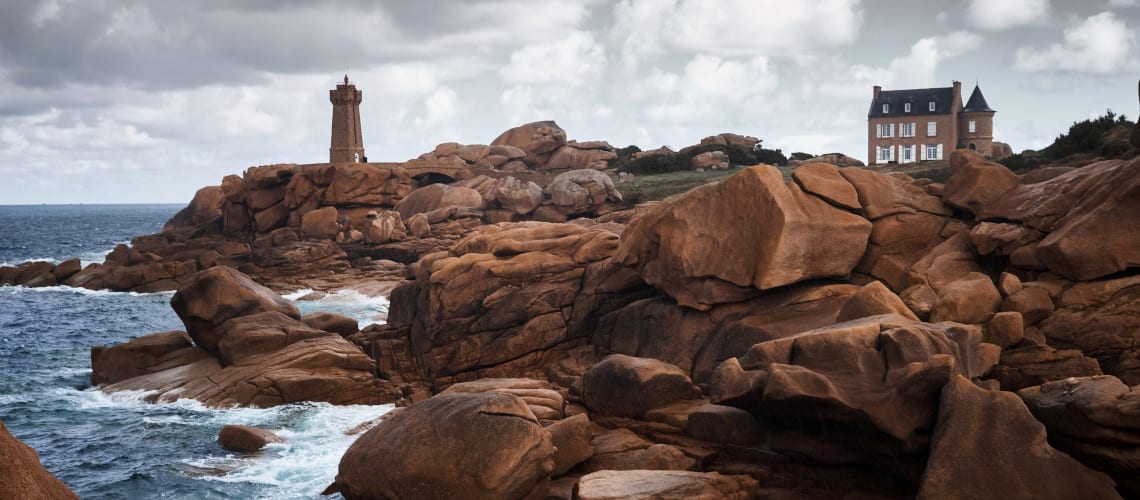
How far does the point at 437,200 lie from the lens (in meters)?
68.8

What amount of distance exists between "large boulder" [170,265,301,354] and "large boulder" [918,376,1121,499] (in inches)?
993

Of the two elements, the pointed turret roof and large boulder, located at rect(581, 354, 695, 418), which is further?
the pointed turret roof

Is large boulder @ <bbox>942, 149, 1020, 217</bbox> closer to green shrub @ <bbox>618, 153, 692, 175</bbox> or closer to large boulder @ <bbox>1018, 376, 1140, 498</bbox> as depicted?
large boulder @ <bbox>1018, 376, 1140, 498</bbox>

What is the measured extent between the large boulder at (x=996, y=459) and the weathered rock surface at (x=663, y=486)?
2.86 m

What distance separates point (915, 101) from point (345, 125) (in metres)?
52.0

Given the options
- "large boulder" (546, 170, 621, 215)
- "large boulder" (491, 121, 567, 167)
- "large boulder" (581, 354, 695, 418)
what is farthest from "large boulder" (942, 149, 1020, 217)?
"large boulder" (491, 121, 567, 167)

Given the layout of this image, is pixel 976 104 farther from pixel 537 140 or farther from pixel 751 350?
pixel 751 350

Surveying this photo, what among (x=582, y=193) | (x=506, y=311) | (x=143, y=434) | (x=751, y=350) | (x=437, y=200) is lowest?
(x=143, y=434)

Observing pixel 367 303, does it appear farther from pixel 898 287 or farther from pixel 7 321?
pixel 898 287

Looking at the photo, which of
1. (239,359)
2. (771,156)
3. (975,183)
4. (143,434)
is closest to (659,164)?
(771,156)

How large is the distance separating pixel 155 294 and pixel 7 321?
9.68 m

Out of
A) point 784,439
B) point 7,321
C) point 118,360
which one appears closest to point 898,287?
point 784,439

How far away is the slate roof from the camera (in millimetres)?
73938

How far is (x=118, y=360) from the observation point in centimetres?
3331
